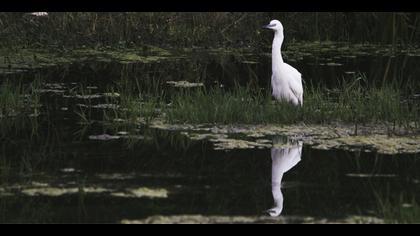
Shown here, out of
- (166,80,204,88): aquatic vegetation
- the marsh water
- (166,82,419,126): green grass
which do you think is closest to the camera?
the marsh water

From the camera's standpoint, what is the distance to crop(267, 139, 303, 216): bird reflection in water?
5793 millimetres

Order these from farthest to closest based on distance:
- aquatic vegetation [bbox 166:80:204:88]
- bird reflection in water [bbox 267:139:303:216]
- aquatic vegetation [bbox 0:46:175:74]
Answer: aquatic vegetation [bbox 0:46:175:74] → aquatic vegetation [bbox 166:80:204:88] → bird reflection in water [bbox 267:139:303:216]

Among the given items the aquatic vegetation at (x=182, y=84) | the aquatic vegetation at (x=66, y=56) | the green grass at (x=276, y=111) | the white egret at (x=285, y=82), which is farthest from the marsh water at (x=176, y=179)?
the aquatic vegetation at (x=66, y=56)

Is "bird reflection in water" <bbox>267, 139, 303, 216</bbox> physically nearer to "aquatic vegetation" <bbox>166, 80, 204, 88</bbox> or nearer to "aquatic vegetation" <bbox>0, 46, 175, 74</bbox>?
"aquatic vegetation" <bbox>166, 80, 204, 88</bbox>

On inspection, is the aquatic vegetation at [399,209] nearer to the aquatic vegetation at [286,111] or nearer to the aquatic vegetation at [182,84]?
the aquatic vegetation at [286,111]

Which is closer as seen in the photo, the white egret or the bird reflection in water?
the bird reflection in water

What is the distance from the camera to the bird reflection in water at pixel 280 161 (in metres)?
5.79

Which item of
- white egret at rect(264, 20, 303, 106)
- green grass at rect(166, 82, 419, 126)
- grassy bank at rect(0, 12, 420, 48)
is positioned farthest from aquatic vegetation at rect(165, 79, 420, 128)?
grassy bank at rect(0, 12, 420, 48)

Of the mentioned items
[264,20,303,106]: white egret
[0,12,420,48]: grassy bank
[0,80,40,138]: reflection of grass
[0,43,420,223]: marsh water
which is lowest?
[0,43,420,223]: marsh water

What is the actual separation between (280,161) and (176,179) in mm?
986

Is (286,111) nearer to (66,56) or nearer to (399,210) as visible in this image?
(399,210)

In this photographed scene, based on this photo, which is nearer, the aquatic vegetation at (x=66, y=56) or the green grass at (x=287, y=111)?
the green grass at (x=287, y=111)

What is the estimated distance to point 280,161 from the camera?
676 cm
